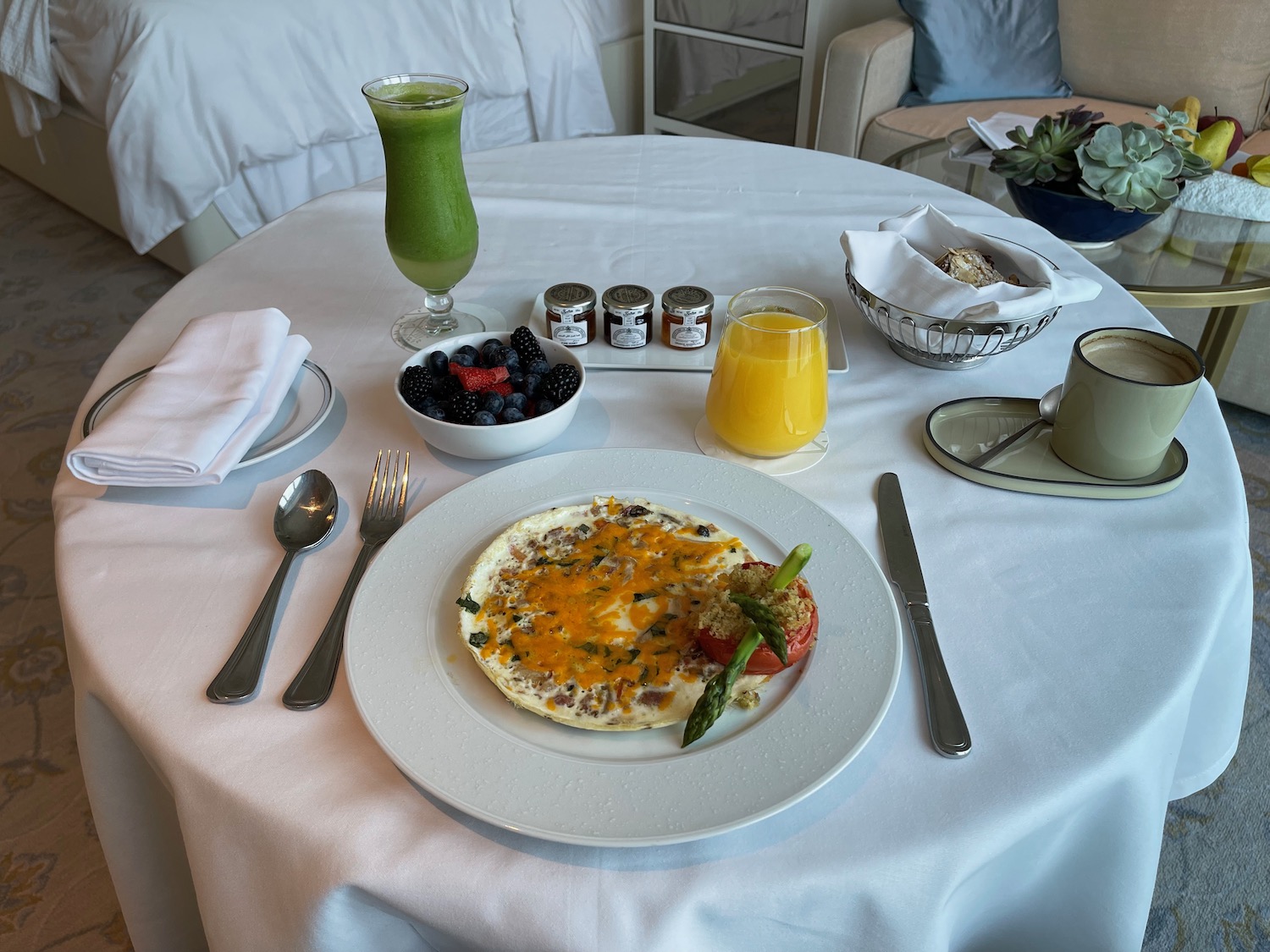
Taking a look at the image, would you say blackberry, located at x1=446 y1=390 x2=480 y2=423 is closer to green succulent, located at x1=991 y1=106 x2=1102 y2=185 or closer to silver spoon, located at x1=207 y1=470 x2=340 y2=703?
silver spoon, located at x1=207 y1=470 x2=340 y2=703

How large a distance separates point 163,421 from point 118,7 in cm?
200

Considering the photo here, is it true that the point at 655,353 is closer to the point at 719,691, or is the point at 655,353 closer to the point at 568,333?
the point at 568,333

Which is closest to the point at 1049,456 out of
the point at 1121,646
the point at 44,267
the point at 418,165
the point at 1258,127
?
the point at 1121,646

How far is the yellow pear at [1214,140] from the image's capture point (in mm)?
1640

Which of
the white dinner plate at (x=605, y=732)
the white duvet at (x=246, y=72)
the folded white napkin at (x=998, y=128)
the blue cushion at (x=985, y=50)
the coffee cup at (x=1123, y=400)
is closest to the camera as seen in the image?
A: the white dinner plate at (x=605, y=732)

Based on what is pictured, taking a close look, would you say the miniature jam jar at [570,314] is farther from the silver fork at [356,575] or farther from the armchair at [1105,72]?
the armchair at [1105,72]

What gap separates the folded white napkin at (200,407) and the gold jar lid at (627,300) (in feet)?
1.05

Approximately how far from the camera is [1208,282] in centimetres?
140

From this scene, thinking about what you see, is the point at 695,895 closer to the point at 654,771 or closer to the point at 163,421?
the point at 654,771

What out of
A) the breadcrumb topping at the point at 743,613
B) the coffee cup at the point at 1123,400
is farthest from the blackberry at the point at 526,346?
the coffee cup at the point at 1123,400

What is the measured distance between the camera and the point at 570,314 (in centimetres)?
99

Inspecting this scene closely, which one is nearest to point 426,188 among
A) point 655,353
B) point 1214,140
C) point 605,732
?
point 655,353

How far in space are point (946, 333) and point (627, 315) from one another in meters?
0.33

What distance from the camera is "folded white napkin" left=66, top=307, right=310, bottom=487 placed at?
78 cm
